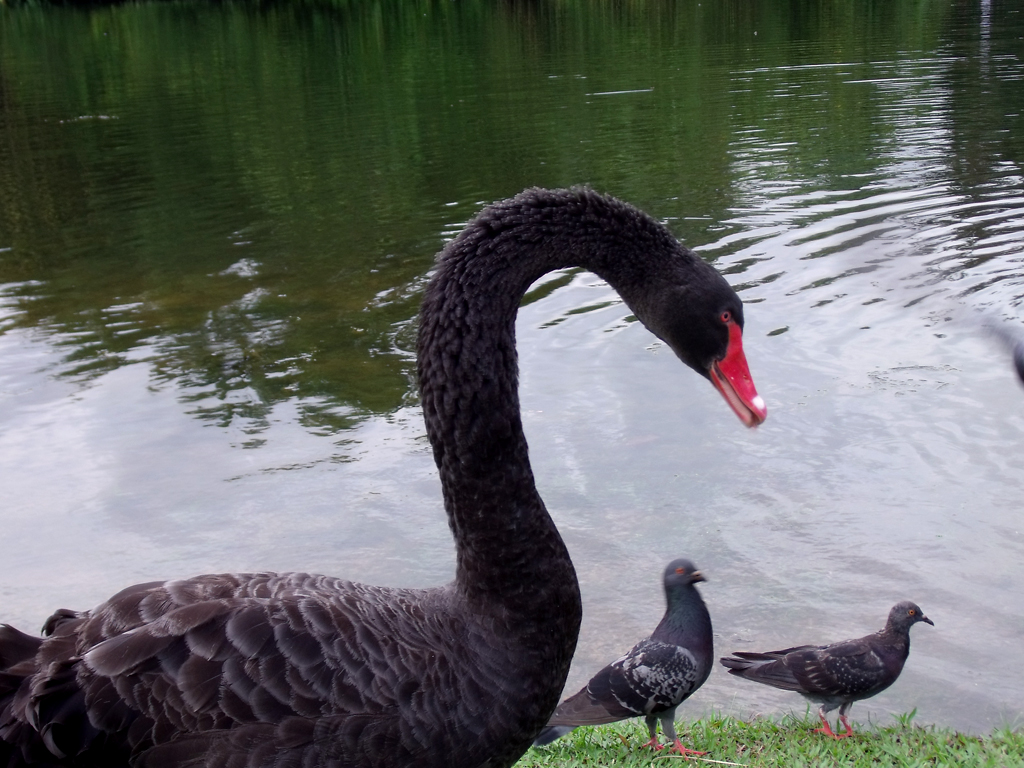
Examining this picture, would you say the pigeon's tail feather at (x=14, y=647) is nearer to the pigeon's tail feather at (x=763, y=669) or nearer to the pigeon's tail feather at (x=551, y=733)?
the pigeon's tail feather at (x=551, y=733)

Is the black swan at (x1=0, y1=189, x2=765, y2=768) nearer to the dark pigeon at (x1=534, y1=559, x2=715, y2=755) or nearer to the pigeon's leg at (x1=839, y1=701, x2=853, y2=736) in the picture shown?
the dark pigeon at (x1=534, y1=559, x2=715, y2=755)

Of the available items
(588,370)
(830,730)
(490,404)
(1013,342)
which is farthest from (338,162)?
(490,404)

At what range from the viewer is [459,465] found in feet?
8.64

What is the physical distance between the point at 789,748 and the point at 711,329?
157 cm

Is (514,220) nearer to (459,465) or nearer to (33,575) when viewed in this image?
(459,465)

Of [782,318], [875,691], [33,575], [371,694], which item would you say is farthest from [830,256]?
[371,694]

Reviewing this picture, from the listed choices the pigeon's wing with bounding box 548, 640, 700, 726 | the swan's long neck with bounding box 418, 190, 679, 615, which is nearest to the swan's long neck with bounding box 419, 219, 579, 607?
the swan's long neck with bounding box 418, 190, 679, 615

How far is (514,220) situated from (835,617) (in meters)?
2.64

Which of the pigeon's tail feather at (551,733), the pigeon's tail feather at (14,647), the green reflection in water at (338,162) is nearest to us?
the pigeon's tail feather at (14,647)

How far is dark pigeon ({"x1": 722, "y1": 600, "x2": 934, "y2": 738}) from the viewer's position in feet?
12.1

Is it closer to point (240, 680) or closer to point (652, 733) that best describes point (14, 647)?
point (240, 680)

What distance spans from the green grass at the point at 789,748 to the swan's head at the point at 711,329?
1.27 m

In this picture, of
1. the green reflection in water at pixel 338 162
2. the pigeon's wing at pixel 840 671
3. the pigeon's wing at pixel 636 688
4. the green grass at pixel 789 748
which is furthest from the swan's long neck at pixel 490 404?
the green reflection in water at pixel 338 162

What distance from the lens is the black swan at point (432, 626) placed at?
2377 mm
